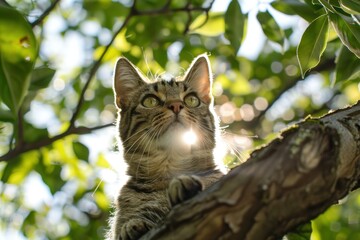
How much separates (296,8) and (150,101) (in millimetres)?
1392

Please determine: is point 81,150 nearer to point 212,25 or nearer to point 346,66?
point 212,25

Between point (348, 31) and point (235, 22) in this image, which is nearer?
point (348, 31)

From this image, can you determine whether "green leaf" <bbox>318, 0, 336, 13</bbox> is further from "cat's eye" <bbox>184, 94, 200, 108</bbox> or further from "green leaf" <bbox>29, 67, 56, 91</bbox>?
"cat's eye" <bbox>184, 94, 200, 108</bbox>

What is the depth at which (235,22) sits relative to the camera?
3160 millimetres

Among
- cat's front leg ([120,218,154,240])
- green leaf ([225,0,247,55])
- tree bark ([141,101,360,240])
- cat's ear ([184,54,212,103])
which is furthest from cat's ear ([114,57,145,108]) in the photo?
tree bark ([141,101,360,240])

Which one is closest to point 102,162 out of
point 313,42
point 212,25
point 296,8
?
point 212,25

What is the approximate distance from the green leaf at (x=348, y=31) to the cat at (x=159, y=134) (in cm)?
116

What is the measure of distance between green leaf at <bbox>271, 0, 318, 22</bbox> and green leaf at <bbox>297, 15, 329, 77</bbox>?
401mm

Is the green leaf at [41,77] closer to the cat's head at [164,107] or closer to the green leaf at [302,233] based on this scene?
the cat's head at [164,107]

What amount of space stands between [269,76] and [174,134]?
104 inches

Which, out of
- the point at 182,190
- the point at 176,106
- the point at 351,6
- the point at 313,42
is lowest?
the point at 176,106

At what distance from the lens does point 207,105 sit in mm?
4176

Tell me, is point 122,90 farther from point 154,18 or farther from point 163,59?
point 154,18

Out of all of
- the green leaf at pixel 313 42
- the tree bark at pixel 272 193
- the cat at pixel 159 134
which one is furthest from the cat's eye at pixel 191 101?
the tree bark at pixel 272 193
